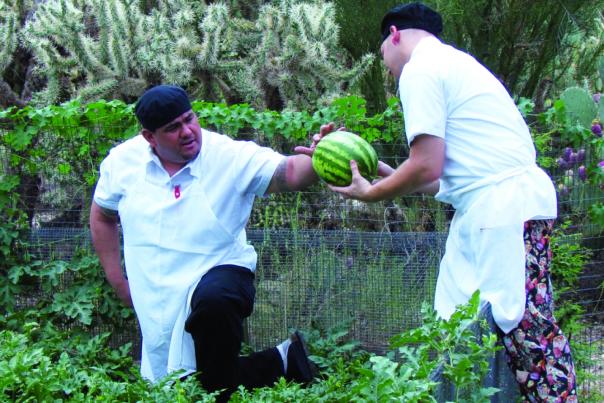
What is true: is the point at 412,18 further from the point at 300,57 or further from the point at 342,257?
the point at 300,57

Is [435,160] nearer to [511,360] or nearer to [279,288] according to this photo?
[511,360]

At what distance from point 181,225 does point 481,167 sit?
173cm

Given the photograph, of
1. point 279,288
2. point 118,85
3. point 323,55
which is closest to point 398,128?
point 279,288

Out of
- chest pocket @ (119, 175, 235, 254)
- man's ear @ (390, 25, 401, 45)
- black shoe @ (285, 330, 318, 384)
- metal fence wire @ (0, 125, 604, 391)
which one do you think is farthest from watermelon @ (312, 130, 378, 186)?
metal fence wire @ (0, 125, 604, 391)

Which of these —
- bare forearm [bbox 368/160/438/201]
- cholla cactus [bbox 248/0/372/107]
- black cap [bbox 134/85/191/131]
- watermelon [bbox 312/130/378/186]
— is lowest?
bare forearm [bbox 368/160/438/201]

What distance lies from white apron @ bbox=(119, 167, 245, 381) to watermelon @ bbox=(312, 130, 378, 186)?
0.81 m

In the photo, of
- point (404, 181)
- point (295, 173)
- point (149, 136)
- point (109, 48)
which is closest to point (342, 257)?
point (295, 173)

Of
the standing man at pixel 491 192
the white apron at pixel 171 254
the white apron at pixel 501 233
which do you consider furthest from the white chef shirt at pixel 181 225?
the white apron at pixel 501 233

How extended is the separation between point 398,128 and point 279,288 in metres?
1.39

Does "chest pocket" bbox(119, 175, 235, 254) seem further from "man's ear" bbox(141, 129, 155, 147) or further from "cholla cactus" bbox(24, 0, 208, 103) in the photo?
"cholla cactus" bbox(24, 0, 208, 103)

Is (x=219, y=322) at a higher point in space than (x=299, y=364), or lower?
higher

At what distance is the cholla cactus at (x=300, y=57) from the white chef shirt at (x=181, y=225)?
370 cm

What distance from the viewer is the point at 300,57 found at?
27.3 feet

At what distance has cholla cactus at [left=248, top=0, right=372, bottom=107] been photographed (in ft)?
27.1
